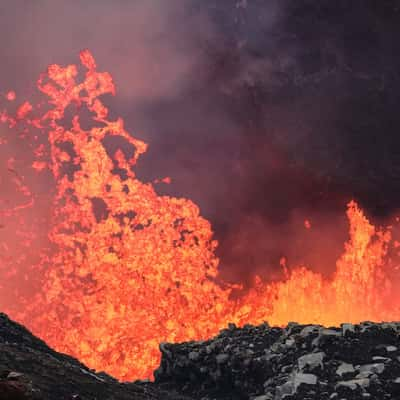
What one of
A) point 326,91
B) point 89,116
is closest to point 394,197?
point 326,91

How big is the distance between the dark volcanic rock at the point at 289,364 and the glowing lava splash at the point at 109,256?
28.5 meters

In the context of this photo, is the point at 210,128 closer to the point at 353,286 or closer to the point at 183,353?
the point at 353,286

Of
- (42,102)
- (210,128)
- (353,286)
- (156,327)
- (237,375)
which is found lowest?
(237,375)

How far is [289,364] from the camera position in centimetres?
1656

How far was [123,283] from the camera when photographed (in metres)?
48.7

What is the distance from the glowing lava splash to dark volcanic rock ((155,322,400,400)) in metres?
28.5

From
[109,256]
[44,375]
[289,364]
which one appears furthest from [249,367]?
[109,256]

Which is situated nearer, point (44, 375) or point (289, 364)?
point (44, 375)

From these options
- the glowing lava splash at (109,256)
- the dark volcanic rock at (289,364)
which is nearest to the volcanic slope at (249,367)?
the dark volcanic rock at (289,364)

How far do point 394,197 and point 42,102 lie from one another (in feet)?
107

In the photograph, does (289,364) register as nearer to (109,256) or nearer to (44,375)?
(44,375)

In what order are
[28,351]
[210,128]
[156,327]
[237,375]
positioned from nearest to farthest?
1. [28,351]
2. [237,375]
3. [156,327]
4. [210,128]

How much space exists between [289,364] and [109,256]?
33595 mm

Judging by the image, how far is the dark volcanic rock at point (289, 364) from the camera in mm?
14297
